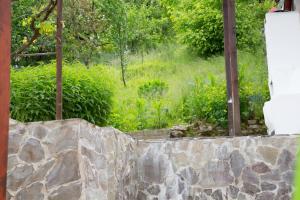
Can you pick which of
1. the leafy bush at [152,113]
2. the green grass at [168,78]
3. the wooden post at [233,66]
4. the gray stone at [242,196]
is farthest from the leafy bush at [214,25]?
the gray stone at [242,196]

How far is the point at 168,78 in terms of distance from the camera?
1392 centimetres

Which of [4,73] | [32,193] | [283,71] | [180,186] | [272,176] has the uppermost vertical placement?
[283,71]

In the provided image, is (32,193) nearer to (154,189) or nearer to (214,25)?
(154,189)

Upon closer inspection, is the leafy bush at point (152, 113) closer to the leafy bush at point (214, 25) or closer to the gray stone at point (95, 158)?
the leafy bush at point (214, 25)

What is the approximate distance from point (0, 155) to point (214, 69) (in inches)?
465

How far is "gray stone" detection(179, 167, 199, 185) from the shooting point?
218 inches

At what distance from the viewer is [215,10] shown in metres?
15.6

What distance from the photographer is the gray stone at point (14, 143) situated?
391cm

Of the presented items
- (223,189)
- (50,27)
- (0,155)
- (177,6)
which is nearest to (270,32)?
(223,189)

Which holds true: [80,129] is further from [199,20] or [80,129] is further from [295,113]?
[199,20]

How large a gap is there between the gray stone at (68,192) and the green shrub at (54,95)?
13.3ft

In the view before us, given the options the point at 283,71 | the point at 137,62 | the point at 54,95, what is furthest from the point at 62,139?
the point at 137,62

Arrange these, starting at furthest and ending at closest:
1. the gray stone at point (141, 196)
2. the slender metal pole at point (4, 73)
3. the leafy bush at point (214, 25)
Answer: the leafy bush at point (214, 25), the gray stone at point (141, 196), the slender metal pole at point (4, 73)

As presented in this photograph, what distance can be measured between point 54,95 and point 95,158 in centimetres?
405
